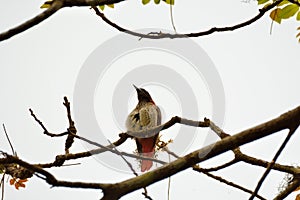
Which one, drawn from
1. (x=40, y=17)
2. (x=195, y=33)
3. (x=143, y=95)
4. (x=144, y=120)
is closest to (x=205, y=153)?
(x=40, y=17)

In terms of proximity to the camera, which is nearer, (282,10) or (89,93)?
(282,10)

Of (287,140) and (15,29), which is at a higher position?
(15,29)

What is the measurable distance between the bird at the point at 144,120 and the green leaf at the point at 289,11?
48.1 inches

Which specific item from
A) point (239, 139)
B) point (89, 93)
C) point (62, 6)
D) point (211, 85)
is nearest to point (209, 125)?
point (211, 85)

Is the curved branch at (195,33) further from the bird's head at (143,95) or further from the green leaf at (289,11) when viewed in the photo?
the bird's head at (143,95)

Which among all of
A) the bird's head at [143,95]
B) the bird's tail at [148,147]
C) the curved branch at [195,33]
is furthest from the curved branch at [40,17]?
the bird's head at [143,95]

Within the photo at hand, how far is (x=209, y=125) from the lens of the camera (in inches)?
92.0

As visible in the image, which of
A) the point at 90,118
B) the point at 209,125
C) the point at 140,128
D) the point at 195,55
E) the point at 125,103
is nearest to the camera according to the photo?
the point at 209,125

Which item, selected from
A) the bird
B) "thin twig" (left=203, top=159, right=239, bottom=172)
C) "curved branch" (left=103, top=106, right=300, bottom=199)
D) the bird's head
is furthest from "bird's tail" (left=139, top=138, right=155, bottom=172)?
"curved branch" (left=103, top=106, right=300, bottom=199)

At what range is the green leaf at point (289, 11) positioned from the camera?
91.7 inches

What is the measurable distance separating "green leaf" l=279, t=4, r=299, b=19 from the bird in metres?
1.22

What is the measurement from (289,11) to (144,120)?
1.97 metres

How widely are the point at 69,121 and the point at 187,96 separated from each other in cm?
139

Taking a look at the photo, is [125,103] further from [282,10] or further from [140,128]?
[282,10]
